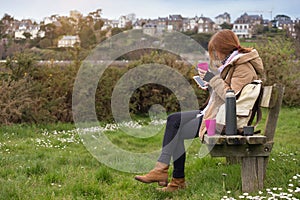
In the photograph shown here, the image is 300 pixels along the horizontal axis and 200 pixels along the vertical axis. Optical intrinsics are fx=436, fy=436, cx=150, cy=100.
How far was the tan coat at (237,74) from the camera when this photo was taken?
4.49m

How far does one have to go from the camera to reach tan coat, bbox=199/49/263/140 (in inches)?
177

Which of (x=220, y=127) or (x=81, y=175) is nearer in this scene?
(x=220, y=127)

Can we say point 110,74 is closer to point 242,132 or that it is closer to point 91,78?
point 91,78

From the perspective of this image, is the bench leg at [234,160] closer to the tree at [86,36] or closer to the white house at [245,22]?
the tree at [86,36]

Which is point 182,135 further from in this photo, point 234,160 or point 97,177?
point 97,177

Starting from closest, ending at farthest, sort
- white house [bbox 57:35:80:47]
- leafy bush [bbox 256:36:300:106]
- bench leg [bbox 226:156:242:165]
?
1. bench leg [bbox 226:156:242:165]
2. leafy bush [bbox 256:36:300:106]
3. white house [bbox 57:35:80:47]

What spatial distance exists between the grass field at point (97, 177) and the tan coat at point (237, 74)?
685 millimetres

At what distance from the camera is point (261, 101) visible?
450 cm

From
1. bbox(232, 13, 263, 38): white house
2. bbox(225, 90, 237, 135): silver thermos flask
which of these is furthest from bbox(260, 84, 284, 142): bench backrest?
bbox(232, 13, 263, 38): white house

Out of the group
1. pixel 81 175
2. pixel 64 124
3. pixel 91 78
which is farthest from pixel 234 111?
pixel 91 78

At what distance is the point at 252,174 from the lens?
173 inches

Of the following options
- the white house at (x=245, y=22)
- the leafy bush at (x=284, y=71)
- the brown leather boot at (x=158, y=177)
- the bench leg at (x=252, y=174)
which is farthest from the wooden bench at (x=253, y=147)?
the white house at (x=245, y=22)

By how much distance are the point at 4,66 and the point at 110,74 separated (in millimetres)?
3112

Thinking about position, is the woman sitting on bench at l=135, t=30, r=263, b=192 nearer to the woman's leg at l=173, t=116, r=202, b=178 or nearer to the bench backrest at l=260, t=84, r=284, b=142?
the woman's leg at l=173, t=116, r=202, b=178
